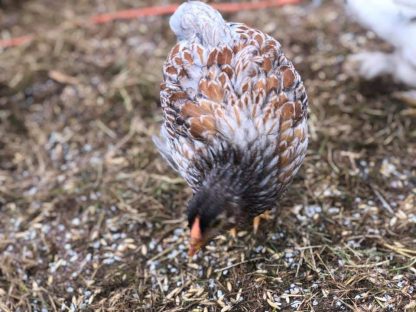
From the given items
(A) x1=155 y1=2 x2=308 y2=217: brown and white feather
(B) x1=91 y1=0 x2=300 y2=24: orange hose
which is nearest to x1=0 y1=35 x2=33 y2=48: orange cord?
(B) x1=91 y1=0 x2=300 y2=24: orange hose

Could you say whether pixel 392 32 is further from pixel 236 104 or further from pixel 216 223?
pixel 216 223

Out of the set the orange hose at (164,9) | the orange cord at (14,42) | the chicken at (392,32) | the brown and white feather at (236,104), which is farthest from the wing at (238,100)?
the orange cord at (14,42)

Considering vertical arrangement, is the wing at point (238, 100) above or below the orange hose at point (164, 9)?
above

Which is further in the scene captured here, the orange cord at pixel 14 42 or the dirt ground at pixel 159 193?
the orange cord at pixel 14 42

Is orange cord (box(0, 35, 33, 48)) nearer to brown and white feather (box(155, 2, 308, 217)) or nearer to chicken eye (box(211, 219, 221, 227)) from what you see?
brown and white feather (box(155, 2, 308, 217))

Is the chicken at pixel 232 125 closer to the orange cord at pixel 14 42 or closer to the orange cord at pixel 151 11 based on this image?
the orange cord at pixel 151 11

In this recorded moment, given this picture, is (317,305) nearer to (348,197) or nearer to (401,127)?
(348,197)
